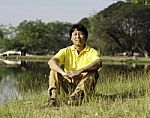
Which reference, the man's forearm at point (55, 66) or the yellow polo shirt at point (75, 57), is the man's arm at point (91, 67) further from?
the man's forearm at point (55, 66)

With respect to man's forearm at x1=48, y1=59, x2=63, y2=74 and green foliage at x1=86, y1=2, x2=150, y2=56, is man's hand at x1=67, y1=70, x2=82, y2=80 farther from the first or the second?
green foliage at x1=86, y1=2, x2=150, y2=56

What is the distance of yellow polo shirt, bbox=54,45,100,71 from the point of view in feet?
20.7

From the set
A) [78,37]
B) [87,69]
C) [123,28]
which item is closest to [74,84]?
[87,69]

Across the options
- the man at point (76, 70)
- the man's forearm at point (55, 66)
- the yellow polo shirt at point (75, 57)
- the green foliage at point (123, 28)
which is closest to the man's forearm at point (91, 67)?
the man at point (76, 70)

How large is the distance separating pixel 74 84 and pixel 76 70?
0.88 ft

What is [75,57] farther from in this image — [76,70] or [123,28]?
[123,28]

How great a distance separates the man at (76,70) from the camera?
236 inches

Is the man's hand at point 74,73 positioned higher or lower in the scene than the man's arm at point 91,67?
lower

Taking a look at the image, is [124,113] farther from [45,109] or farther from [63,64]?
[63,64]

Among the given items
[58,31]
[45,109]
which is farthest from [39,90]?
[58,31]

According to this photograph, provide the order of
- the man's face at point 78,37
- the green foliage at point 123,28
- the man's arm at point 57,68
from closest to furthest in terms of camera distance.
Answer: the man's arm at point 57,68 → the man's face at point 78,37 → the green foliage at point 123,28

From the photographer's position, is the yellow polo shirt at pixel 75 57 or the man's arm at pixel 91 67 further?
the yellow polo shirt at pixel 75 57

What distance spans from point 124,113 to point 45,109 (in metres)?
1.34

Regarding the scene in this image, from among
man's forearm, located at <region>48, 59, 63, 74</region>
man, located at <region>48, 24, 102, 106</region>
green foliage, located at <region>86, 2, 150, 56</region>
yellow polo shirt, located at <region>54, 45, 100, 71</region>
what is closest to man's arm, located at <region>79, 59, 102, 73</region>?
man, located at <region>48, 24, 102, 106</region>
